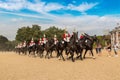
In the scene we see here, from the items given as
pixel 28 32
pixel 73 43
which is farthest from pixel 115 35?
pixel 73 43

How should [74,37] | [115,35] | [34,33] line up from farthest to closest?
[115,35] < [34,33] < [74,37]

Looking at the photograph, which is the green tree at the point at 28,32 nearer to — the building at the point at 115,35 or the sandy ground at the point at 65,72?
the building at the point at 115,35

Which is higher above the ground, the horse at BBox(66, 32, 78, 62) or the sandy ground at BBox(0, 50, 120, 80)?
the horse at BBox(66, 32, 78, 62)

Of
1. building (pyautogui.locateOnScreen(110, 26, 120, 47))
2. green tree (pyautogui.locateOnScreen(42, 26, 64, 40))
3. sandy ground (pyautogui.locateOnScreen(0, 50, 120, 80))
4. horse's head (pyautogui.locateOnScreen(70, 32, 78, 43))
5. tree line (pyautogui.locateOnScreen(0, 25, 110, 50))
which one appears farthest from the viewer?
building (pyautogui.locateOnScreen(110, 26, 120, 47))

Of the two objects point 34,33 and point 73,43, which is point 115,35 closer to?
point 34,33

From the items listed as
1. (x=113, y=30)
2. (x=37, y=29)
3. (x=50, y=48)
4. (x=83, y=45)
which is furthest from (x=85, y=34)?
(x=113, y=30)

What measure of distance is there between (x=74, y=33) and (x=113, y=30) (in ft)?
347

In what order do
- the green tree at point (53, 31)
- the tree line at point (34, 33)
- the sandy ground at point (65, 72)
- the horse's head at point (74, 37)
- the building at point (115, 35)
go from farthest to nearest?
the building at point (115, 35), the green tree at point (53, 31), the tree line at point (34, 33), the horse's head at point (74, 37), the sandy ground at point (65, 72)

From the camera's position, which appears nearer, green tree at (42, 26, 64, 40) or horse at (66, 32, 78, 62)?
horse at (66, 32, 78, 62)

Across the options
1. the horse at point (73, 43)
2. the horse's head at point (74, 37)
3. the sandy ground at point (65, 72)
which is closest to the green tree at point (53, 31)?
the horse at point (73, 43)

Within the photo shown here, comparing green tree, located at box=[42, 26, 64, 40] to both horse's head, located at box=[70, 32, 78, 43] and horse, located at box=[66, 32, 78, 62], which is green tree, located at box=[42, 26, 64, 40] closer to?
horse, located at box=[66, 32, 78, 62]

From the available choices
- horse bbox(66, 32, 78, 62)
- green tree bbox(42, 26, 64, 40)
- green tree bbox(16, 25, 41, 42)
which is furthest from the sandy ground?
green tree bbox(42, 26, 64, 40)

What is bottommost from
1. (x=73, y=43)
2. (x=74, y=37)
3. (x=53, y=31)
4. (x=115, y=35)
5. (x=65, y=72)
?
(x=115, y=35)

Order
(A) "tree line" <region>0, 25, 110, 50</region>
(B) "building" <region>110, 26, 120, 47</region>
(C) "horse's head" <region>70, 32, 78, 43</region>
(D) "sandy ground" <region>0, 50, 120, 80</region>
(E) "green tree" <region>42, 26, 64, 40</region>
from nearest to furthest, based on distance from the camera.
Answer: (D) "sandy ground" <region>0, 50, 120, 80</region>, (C) "horse's head" <region>70, 32, 78, 43</region>, (A) "tree line" <region>0, 25, 110, 50</region>, (E) "green tree" <region>42, 26, 64, 40</region>, (B) "building" <region>110, 26, 120, 47</region>
